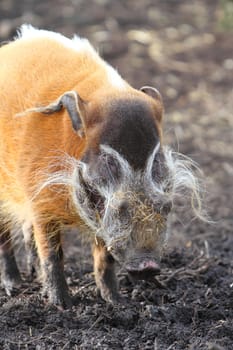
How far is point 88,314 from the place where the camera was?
487 centimetres

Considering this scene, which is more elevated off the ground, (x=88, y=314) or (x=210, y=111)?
(x=88, y=314)

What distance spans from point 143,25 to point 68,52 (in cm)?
691

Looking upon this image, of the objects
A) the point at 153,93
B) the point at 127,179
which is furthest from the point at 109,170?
the point at 153,93

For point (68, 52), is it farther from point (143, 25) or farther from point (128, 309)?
point (143, 25)

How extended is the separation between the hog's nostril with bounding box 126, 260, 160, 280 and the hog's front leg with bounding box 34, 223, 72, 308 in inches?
30.0

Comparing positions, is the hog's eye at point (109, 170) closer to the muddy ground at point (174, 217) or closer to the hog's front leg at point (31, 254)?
the muddy ground at point (174, 217)

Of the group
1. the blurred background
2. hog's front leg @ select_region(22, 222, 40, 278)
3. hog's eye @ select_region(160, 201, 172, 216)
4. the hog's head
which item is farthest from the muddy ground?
hog's eye @ select_region(160, 201, 172, 216)

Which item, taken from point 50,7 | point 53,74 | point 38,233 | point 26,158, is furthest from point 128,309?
point 50,7

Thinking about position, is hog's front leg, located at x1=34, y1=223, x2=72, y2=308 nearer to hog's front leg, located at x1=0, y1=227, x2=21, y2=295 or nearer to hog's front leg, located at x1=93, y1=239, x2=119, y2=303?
hog's front leg, located at x1=93, y1=239, x2=119, y2=303

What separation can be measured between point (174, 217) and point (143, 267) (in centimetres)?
278

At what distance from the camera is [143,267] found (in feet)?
14.1

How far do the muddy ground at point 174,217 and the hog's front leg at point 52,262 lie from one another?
10cm

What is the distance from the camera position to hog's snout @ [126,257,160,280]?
169 inches

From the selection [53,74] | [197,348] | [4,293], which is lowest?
[4,293]
